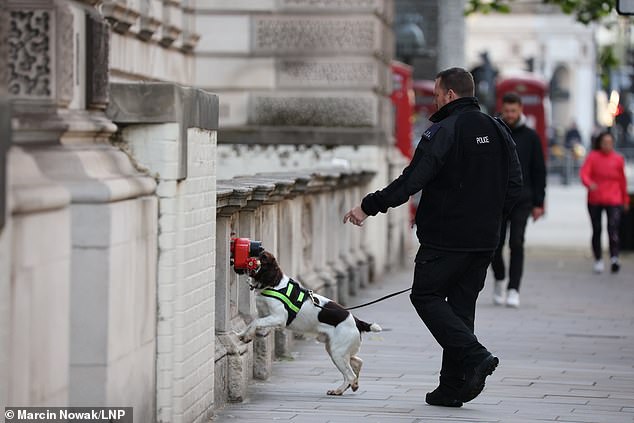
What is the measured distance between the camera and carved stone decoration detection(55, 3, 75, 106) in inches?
251

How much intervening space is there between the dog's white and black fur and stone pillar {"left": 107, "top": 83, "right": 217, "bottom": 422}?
74 cm

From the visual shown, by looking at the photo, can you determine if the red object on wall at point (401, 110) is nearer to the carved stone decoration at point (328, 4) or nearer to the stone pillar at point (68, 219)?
the carved stone decoration at point (328, 4)

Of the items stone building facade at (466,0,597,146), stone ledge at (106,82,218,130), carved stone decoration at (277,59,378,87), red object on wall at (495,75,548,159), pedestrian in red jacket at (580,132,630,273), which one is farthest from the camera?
stone building facade at (466,0,597,146)

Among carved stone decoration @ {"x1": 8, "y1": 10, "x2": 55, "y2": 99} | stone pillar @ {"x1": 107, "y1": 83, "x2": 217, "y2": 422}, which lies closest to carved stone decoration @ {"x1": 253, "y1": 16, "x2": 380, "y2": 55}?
stone pillar @ {"x1": 107, "y1": 83, "x2": 217, "y2": 422}

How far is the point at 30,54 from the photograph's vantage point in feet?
20.8

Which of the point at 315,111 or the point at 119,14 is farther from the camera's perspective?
the point at 315,111

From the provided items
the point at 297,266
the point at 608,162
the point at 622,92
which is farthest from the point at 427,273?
the point at 622,92

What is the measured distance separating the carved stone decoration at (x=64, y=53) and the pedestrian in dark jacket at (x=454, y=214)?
96.0 inches

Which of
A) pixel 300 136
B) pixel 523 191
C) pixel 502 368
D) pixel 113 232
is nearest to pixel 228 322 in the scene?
pixel 502 368

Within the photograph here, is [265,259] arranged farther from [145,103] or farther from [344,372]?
[145,103]

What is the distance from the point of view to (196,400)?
793 cm

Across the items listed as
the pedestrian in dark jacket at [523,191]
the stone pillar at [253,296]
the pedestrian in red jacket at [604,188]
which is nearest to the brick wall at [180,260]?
the stone pillar at [253,296]

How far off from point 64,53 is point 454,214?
9.47 feet

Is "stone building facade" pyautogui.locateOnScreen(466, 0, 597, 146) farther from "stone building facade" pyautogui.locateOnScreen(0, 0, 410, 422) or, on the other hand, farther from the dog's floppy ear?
the dog's floppy ear
